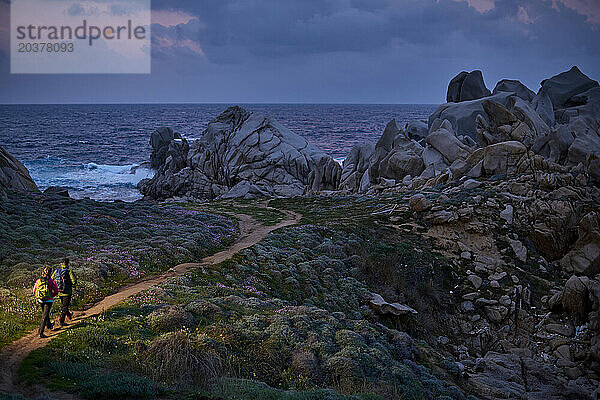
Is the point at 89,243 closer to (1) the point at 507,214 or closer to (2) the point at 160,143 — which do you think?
(1) the point at 507,214

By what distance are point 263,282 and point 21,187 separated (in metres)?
27.9

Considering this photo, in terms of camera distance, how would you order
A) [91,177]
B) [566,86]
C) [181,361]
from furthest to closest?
1. [91,177]
2. [566,86]
3. [181,361]

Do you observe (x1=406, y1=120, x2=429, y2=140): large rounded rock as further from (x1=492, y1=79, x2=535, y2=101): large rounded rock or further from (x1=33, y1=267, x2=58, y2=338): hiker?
(x1=33, y1=267, x2=58, y2=338): hiker

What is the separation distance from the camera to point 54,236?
890 inches

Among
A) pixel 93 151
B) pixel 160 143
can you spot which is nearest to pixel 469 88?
pixel 160 143

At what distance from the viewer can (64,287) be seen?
1367 cm

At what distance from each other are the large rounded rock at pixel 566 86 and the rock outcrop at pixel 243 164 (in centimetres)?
3743

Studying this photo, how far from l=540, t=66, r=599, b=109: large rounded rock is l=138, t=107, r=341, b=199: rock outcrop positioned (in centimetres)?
3743

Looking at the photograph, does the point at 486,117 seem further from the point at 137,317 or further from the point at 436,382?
the point at 137,317

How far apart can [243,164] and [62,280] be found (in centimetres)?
5507

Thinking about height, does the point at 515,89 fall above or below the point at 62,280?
above

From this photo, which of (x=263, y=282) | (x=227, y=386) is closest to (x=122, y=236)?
(x=263, y=282)

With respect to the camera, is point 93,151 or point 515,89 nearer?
point 515,89

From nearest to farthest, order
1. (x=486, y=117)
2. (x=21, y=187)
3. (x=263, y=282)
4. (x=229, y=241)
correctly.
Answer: (x=263, y=282), (x=229, y=241), (x=21, y=187), (x=486, y=117)
